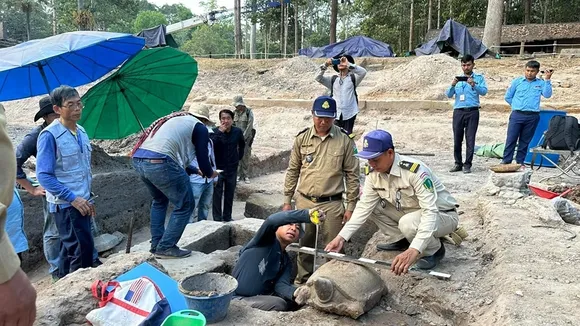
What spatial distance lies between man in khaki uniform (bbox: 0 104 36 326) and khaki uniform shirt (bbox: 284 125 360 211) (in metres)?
3.18

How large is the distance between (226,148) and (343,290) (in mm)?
3245

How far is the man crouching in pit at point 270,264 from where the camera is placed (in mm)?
3520

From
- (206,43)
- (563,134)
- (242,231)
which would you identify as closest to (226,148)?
(242,231)

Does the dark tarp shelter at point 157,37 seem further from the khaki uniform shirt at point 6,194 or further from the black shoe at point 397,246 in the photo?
the khaki uniform shirt at point 6,194

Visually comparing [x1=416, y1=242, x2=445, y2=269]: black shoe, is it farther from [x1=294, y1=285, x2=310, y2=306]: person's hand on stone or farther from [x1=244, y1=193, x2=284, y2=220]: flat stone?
[x1=244, y1=193, x2=284, y2=220]: flat stone

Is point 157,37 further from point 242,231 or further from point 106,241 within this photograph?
point 242,231

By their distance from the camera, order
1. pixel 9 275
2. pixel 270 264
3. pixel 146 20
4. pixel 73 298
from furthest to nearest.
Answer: pixel 146 20 < pixel 270 264 < pixel 73 298 < pixel 9 275

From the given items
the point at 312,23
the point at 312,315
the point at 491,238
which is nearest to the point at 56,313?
the point at 312,315

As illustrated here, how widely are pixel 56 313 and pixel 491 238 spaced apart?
3523 millimetres

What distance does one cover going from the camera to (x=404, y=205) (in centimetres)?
382

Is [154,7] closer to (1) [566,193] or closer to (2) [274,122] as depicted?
(2) [274,122]

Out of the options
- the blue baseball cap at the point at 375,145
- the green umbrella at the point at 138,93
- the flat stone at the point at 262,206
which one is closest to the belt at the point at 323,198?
the blue baseball cap at the point at 375,145

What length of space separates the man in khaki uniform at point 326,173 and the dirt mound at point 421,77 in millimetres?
9145

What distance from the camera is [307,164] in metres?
4.46
